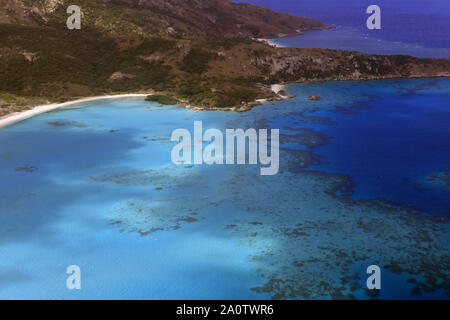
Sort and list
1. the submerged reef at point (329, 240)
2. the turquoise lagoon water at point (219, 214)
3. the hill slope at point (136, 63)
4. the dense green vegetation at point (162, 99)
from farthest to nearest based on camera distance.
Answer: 1. the hill slope at point (136, 63)
2. the dense green vegetation at point (162, 99)
3. the turquoise lagoon water at point (219, 214)
4. the submerged reef at point (329, 240)

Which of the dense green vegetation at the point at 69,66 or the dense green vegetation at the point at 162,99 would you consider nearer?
the dense green vegetation at the point at 162,99

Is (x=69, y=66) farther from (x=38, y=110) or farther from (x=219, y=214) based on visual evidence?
(x=219, y=214)

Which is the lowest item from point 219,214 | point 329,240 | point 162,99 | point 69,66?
point 329,240

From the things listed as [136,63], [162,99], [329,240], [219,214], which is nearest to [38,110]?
[162,99]

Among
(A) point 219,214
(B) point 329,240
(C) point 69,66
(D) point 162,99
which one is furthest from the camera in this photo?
(C) point 69,66

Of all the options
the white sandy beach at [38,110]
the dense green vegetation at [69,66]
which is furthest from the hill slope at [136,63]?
the white sandy beach at [38,110]

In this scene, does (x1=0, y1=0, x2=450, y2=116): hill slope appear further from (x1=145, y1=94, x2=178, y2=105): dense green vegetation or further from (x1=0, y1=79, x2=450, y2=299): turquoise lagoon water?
(x1=0, y1=79, x2=450, y2=299): turquoise lagoon water

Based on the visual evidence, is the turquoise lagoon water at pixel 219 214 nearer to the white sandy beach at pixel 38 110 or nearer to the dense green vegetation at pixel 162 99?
the white sandy beach at pixel 38 110

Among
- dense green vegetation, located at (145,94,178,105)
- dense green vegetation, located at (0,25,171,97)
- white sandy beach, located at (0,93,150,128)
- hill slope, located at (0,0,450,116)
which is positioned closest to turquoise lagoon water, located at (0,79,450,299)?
white sandy beach, located at (0,93,150,128)

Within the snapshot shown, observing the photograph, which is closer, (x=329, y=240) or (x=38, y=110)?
(x=329, y=240)
